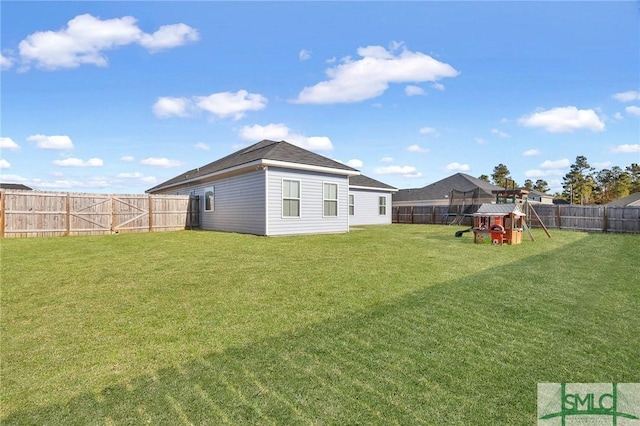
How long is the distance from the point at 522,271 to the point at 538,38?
9196 millimetres

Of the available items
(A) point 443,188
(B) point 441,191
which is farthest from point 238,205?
(A) point 443,188

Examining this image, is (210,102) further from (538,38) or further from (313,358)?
(313,358)

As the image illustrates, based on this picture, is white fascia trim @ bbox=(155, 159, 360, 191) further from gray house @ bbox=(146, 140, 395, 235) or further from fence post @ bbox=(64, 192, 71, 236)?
fence post @ bbox=(64, 192, 71, 236)

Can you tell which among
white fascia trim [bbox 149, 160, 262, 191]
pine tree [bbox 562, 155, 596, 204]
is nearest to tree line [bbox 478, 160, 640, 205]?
pine tree [bbox 562, 155, 596, 204]

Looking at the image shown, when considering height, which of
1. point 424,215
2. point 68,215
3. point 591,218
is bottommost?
point 591,218

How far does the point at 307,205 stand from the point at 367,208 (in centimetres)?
1101

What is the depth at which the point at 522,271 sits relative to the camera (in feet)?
20.5

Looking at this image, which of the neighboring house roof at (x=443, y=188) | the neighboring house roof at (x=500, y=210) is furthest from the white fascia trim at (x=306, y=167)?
the neighboring house roof at (x=443, y=188)

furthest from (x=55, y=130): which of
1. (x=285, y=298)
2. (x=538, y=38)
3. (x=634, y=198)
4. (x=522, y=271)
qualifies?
(x=634, y=198)

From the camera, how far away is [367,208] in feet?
77.4

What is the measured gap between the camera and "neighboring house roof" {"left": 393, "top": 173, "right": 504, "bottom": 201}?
99.8ft

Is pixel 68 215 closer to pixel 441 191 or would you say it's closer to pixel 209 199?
pixel 209 199
